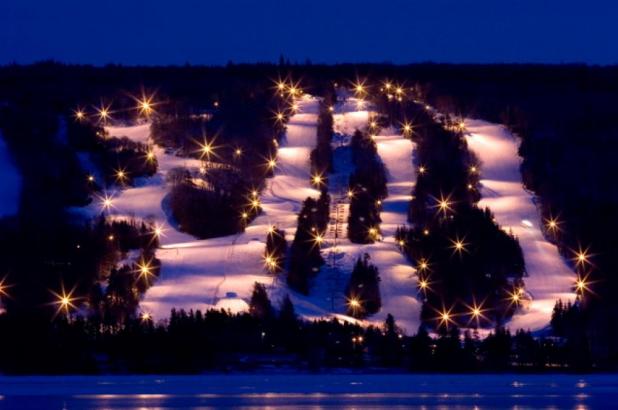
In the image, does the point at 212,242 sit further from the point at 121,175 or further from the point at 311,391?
the point at 311,391

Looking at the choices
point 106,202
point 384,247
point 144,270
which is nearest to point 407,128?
point 384,247

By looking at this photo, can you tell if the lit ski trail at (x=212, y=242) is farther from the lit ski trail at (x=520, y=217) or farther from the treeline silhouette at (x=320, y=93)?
the lit ski trail at (x=520, y=217)

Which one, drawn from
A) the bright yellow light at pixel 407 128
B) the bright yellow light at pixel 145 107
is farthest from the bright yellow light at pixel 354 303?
the bright yellow light at pixel 145 107

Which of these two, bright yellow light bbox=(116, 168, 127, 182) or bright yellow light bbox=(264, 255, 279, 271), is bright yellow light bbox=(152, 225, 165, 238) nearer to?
bright yellow light bbox=(264, 255, 279, 271)

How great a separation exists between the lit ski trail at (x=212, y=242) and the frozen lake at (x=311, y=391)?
15.6 feet

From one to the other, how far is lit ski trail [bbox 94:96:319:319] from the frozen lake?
474 cm

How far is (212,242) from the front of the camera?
4912cm

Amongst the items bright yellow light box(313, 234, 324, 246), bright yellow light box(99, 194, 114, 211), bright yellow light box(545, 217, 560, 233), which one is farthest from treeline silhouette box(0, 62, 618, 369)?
bright yellow light box(313, 234, 324, 246)

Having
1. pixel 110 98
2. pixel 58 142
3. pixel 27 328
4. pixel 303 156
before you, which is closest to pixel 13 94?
pixel 110 98

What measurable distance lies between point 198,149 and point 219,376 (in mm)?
19528

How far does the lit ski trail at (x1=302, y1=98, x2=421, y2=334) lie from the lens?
4509 cm

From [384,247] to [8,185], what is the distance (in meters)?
13.3

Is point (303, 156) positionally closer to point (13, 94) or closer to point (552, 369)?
point (13, 94)

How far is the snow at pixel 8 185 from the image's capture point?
51.3m
